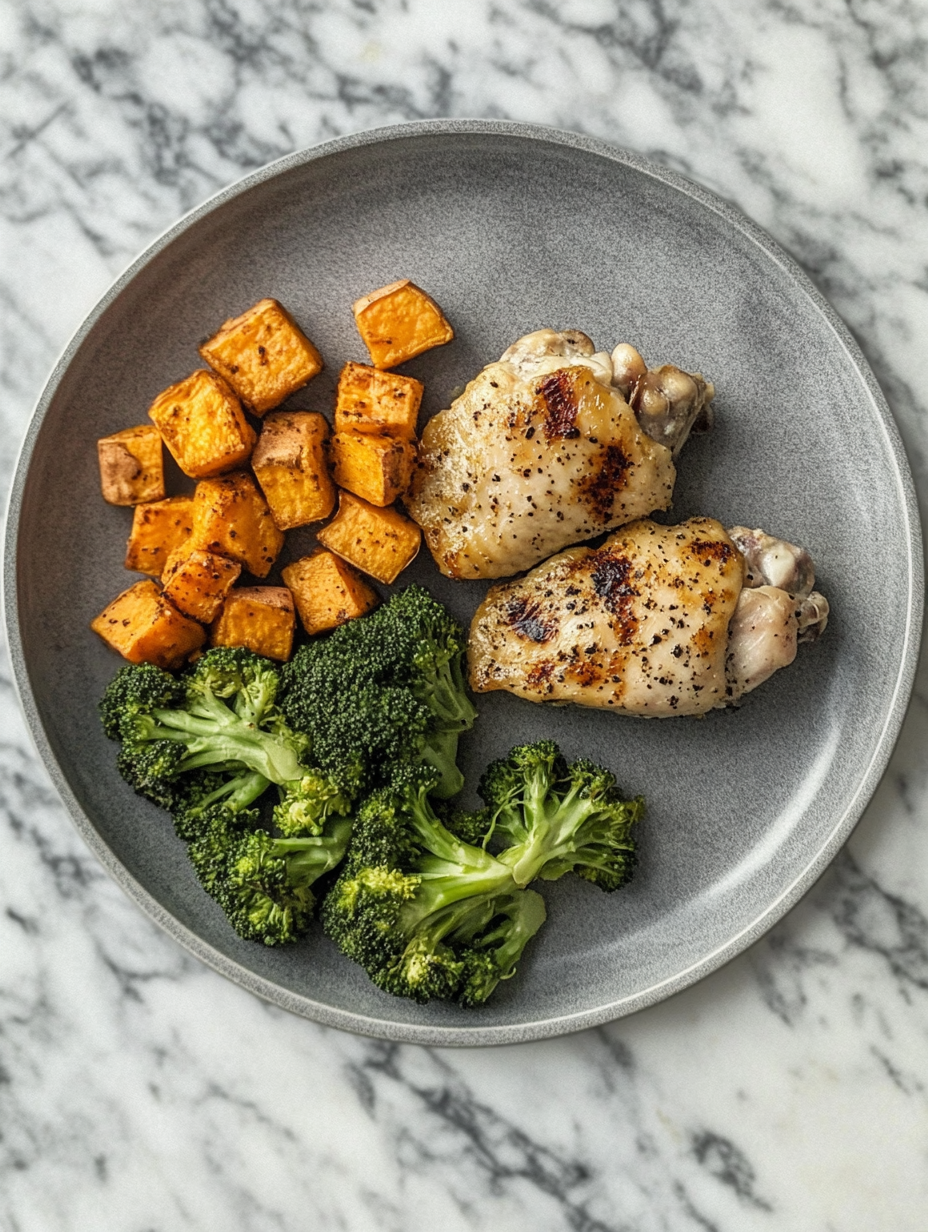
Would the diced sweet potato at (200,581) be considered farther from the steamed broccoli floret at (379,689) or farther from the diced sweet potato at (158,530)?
the steamed broccoli floret at (379,689)

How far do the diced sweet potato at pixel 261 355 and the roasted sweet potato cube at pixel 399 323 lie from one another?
0.19 metres

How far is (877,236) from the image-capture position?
3076mm

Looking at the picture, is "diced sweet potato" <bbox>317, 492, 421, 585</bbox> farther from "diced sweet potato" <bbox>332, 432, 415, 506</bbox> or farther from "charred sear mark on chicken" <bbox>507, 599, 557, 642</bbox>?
"charred sear mark on chicken" <bbox>507, 599, 557, 642</bbox>

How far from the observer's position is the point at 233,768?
294cm

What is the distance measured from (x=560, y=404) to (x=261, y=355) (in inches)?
34.3

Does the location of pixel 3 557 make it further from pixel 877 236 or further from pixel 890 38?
pixel 890 38

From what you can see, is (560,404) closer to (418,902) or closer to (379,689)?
(379,689)

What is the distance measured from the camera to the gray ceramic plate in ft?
9.68

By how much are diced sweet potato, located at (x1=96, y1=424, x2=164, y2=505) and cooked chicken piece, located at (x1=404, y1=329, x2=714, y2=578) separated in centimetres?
77

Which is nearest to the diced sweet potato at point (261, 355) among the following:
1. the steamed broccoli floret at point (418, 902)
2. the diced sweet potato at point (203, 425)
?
the diced sweet potato at point (203, 425)

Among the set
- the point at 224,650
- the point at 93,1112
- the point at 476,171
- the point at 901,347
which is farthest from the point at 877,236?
the point at 93,1112

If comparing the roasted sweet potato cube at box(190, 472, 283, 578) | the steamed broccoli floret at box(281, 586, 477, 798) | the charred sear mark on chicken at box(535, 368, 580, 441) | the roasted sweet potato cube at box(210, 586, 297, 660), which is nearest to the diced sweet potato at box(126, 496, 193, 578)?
the roasted sweet potato cube at box(190, 472, 283, 578)

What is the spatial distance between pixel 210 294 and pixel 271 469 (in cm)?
61

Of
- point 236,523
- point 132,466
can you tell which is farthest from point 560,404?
point 132,466
